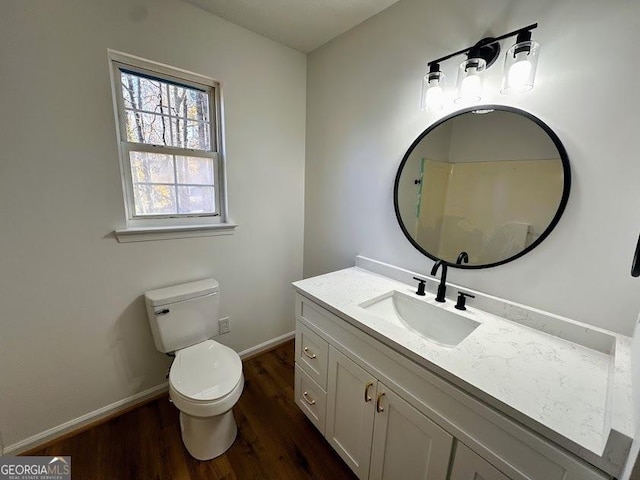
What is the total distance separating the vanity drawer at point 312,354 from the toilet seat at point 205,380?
1.14 ft

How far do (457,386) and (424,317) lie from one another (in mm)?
546

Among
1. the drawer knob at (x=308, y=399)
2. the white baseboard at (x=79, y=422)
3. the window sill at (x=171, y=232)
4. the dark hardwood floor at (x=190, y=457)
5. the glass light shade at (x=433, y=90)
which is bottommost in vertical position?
the dark hardwood floor at (x=190, y=457)

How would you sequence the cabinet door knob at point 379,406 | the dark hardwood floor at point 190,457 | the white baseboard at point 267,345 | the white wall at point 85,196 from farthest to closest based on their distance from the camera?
1. the white baseboard at point 267,345
2. the dark hardwood floor at point 190,457
3. the white wall at point 85,196
4. the cabinet door knob at point 379,406

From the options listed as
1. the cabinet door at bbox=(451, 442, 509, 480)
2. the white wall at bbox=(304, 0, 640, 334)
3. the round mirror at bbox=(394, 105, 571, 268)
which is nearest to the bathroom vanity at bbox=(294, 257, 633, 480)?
the cabinet door at bbox=(451, 442, 509, 480)

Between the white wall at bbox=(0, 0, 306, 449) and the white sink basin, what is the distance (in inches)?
45.4

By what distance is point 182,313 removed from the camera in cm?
161

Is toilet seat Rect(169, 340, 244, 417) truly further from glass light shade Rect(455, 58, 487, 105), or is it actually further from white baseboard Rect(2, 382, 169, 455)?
glass light shade Rect(455, 58, 487, 105)

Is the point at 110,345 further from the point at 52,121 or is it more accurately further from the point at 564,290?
the point at 564,290

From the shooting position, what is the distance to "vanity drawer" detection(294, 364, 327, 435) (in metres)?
1.42

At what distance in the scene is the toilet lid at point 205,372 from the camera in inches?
50.8

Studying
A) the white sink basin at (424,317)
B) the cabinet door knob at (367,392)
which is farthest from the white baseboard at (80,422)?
the white sink basin at (424,317)

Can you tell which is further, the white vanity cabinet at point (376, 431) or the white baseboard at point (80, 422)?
the white baseboard at point (80, 422)

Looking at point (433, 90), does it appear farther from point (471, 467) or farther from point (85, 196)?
point (85, 196)

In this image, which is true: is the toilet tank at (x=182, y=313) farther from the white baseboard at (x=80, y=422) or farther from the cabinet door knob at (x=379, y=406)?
the cabinet door knob at (x=379, y=406)
